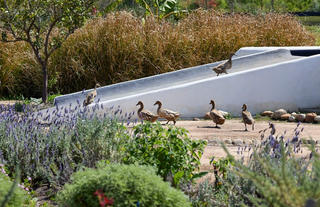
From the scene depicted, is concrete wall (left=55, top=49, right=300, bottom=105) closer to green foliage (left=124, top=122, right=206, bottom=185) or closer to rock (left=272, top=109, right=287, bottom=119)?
rock (left=272, top=109, right=287, bottom=119)

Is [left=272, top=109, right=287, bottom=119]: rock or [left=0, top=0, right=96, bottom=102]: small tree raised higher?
[left=0, top=0, right=96, bottom=102]: small tree

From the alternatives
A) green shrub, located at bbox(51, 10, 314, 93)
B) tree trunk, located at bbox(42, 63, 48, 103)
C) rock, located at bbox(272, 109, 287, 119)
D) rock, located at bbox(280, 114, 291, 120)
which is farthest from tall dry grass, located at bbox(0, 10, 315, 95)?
rock, located at bbox(280, 114, 291, 120)

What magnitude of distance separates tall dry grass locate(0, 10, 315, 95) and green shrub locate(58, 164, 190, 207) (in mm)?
8749

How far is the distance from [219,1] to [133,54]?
34.7 metres

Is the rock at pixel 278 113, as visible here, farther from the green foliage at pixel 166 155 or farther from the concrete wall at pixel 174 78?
the green foliage at pixel 166 155

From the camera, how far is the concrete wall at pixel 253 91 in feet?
31.7

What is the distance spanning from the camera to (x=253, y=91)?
9.96 meters

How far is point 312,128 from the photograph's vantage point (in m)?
8.46

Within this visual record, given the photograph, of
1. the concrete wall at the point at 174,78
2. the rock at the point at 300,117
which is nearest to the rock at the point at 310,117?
the rock at the point at 300,117

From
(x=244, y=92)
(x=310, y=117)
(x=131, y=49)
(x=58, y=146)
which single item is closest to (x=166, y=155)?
(x=58, y=146)

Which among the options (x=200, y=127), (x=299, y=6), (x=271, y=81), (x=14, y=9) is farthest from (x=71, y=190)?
(x=299, y=6)

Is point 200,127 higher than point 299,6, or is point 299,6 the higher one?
point 299,6

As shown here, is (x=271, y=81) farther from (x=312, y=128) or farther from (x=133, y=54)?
(x=133, y=54)

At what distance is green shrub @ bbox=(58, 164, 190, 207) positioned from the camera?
331 cm
